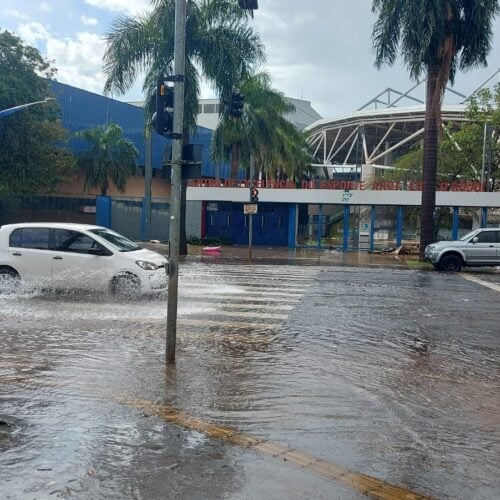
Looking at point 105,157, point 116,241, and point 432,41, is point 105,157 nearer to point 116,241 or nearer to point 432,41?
point 432,41

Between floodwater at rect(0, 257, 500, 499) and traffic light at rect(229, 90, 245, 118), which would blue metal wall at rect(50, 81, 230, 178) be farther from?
floodwater at rect(0, 257, 500, 499)

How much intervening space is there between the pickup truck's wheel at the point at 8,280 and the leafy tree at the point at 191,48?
1381cm

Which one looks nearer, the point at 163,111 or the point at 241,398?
the point at 241,398

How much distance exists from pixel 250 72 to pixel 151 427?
915 inches

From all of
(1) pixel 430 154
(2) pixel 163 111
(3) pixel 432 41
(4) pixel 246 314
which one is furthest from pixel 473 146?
(2) pixel 163 111

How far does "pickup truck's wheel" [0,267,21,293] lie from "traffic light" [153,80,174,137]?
725 cm

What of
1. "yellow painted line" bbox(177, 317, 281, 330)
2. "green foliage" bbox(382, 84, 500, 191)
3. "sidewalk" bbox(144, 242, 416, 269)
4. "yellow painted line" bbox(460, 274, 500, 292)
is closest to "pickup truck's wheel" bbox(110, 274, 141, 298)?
"yellow painted line" bbox(177, 317, 281, 330)

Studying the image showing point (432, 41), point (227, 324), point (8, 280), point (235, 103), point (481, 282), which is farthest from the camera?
point (432, 41)

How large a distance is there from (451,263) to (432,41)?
8991 millimetres

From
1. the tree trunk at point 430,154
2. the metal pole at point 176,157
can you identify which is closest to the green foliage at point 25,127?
the tree trunk at point 430,154

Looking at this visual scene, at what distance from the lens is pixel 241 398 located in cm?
653

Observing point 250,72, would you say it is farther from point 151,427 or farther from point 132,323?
point 151,427

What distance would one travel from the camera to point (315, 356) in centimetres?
852

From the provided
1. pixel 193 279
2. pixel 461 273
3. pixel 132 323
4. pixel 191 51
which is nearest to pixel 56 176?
pixel 191 51
